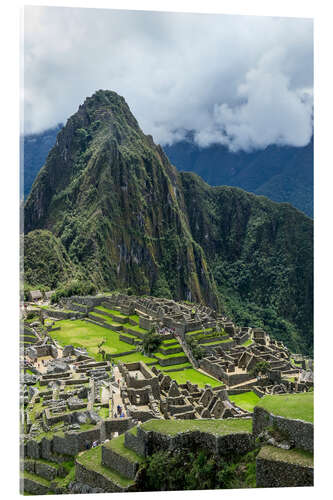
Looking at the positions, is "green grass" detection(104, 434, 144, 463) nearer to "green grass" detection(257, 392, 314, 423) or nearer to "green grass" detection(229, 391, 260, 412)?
"green grass" detection(257, 392, 314, 423)

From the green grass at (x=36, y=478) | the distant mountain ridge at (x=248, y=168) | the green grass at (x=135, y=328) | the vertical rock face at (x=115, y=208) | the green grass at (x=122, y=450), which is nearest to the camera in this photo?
the green grass at (x=122, y=450)

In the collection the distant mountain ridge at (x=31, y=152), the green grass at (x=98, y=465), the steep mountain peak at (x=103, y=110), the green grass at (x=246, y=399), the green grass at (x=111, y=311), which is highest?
the steep mountain peak at (x=103, y=110)

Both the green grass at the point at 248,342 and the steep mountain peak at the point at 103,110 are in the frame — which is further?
the steep mountain peak at the point at 103,110

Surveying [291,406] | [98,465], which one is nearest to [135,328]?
[98,465]

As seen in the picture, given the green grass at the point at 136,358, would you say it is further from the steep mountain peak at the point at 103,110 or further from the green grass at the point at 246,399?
the steep mountain peak at the point at 103,110

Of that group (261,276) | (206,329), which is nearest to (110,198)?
(261,276)

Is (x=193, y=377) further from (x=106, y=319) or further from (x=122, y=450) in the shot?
(x=122, y=450)

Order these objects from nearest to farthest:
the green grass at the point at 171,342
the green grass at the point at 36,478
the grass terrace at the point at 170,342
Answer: the green grass at the point at 36,478 < the grass terrace at the point at 170,342 < the green grass at the point at 171,342

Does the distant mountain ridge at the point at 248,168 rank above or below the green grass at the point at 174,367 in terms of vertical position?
above

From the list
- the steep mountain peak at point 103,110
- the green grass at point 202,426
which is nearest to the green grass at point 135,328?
the green grass at point 202,426
